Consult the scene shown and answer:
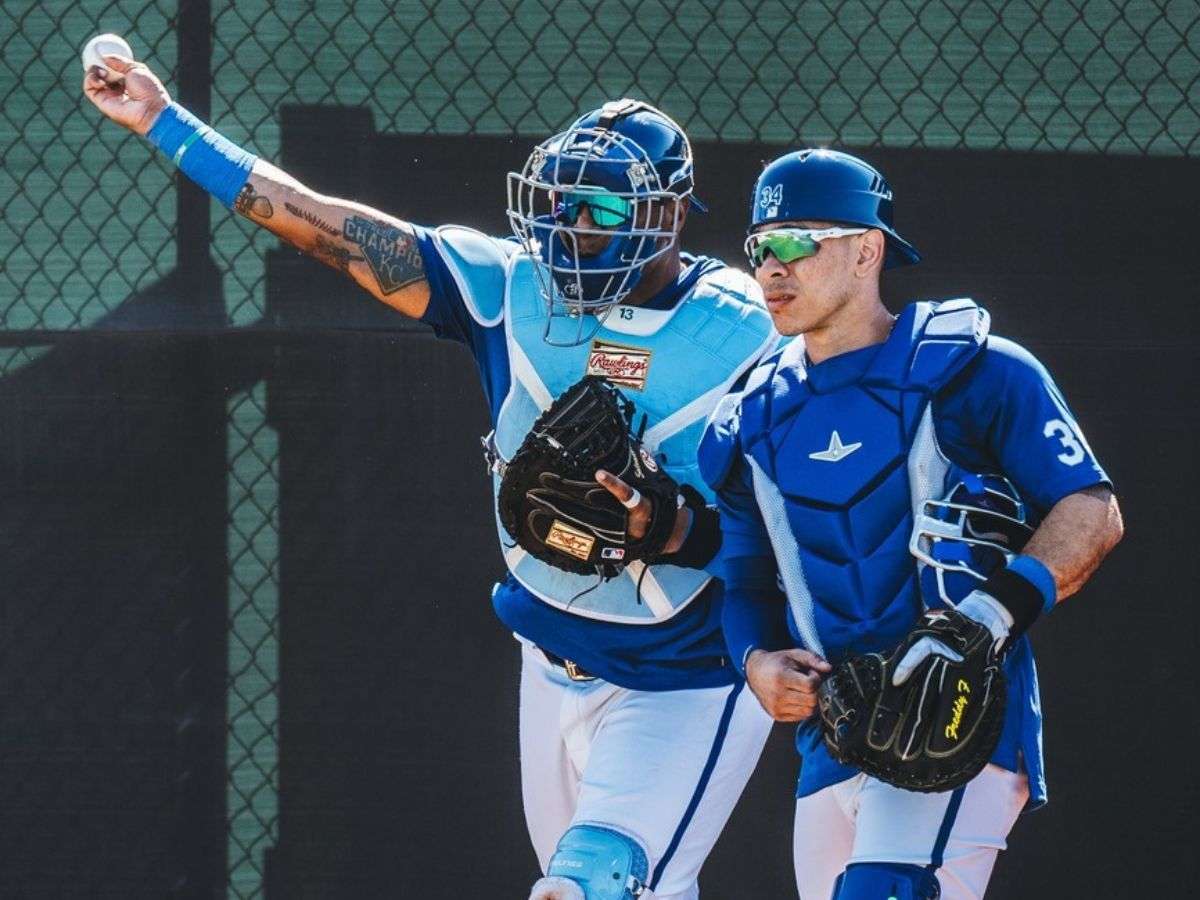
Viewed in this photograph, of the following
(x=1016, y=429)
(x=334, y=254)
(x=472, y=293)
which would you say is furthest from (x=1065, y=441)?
(x=334, y=254)

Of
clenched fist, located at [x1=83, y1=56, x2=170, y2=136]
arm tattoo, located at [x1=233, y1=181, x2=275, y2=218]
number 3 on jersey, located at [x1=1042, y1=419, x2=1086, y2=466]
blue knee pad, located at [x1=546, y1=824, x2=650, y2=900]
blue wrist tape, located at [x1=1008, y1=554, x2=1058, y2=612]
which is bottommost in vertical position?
blue knee pad, located at [x1=546, y1=824, x2=650, y2=900]

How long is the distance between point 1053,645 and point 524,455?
191 centimetres

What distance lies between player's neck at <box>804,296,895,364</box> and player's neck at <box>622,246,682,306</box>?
2.15ft

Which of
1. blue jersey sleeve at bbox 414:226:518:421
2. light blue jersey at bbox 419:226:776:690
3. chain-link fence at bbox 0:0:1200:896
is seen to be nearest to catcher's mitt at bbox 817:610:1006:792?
light blue jersey at bbox 419:226:776:690

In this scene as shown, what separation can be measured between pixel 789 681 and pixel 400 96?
2.34m

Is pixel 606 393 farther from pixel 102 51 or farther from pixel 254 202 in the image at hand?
pixel 102 51

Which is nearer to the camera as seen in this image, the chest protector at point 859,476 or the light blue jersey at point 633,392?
the chest protector at point 859,476

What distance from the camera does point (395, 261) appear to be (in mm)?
Result: 4078

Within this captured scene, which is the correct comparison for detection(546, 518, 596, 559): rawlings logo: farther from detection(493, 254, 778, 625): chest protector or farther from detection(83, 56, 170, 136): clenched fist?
detection(83, 56, 170, 136): clenched fist

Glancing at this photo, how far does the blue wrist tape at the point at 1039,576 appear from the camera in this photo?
10.3ft

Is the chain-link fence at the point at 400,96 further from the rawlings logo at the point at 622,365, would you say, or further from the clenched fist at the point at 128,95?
the rawlings logo at the point at 622,365

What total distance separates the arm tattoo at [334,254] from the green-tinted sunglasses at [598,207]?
0.49 meters

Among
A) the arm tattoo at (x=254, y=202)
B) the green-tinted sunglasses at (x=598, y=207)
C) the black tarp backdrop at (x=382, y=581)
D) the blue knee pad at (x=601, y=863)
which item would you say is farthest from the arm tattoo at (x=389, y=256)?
the blue knee pad at (x=601, y=863)

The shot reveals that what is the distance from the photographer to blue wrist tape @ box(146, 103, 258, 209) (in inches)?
163
